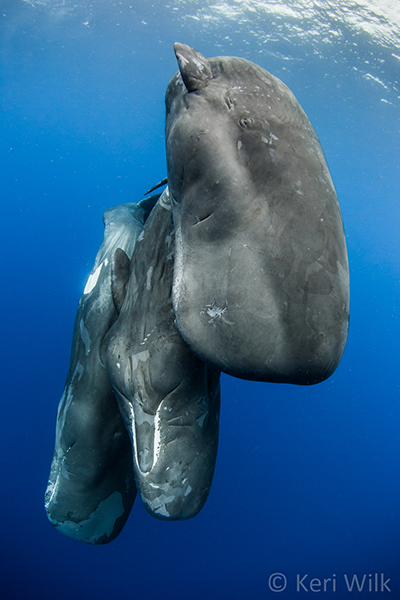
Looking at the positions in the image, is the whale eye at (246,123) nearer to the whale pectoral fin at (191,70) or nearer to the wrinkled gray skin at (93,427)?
the whale pectoral fin at (191,70)

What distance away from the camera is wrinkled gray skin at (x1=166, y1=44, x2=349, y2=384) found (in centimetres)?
105

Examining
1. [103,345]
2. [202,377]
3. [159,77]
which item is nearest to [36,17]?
[159,77]

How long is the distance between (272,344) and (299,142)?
66 cm

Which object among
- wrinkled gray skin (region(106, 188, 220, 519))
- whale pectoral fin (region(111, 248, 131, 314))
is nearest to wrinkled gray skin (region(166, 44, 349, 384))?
wrinkled gray skin (region(106, 188, 220, 519))

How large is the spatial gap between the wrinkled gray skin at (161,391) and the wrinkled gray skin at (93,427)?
420mm

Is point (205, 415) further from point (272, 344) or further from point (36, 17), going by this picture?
point (36, 17)

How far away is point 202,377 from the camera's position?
1732mm

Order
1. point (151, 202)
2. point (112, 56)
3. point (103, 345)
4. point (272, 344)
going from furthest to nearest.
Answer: point (112, 56), point (151, 202), point (103, 345), point (272, 344)

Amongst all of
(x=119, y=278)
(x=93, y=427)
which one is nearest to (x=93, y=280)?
(x=119, y=278)

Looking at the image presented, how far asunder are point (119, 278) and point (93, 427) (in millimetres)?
942

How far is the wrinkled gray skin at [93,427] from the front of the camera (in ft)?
7.14

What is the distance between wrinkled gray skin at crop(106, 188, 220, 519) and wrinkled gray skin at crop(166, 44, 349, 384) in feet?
1.49

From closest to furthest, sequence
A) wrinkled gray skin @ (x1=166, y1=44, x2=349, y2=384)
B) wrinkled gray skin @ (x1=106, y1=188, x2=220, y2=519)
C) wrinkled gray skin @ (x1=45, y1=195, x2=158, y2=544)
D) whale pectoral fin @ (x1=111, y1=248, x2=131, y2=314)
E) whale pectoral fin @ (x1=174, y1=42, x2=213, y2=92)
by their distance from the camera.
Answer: wrinkled gray skin @ (x1=166, y1=44, x2=349, y2=384), whale pectoral fin @ (x1=174, y1=42, x2=213, y2=92), wrinkled gray skin @ (x1=106, y1=188, x2=220, y2=519), whale pectoral fin @ (x1=111, y1=248, x2=131, y2=314), wrinkled gray skin @ (x1=45, y1=195, x2=158, y2=544)

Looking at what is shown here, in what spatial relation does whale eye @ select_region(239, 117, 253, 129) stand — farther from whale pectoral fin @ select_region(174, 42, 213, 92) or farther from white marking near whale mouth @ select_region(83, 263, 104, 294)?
white marking near whale mouth @ select_region(83, 263, 104, 294)
